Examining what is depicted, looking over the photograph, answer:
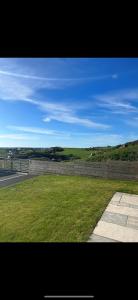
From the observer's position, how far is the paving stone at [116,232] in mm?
3281

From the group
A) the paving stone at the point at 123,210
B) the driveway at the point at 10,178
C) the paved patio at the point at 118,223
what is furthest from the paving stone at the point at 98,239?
the driveway at the point at 10,178

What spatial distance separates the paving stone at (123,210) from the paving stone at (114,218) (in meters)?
0.19

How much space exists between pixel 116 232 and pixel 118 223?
1.33 feet

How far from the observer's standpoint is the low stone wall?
8367 millimetres

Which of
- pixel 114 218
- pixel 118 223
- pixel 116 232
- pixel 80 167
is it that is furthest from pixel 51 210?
pixel 80 167

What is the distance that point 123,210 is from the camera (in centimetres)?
461

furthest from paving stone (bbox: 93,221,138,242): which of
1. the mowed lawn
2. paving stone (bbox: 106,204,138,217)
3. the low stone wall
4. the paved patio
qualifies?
the low stone wall

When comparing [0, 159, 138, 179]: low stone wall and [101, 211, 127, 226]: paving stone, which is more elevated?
[0, 159, 138, 179]: low stone wall

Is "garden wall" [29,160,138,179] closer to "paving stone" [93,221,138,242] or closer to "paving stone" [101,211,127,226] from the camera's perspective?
"paving stone" [101,211,127,226]

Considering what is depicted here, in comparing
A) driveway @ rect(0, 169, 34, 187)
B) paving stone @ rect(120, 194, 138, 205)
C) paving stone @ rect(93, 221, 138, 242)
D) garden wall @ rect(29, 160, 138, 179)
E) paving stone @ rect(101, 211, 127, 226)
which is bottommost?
paving stone @ rect(93, 221, 138, 242)

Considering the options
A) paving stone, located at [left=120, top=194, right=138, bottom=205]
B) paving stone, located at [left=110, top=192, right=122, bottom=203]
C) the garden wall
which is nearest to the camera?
paving stone, located at [left=120, top=194, right=138, bottom=205]

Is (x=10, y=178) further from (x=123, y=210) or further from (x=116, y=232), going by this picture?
(x=116, y=232)

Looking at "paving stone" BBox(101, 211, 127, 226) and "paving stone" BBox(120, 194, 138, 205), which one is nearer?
"paving stone" BBox(101, 211, 127, 226)

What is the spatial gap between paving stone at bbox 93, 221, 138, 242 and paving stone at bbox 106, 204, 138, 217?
0.72 m
